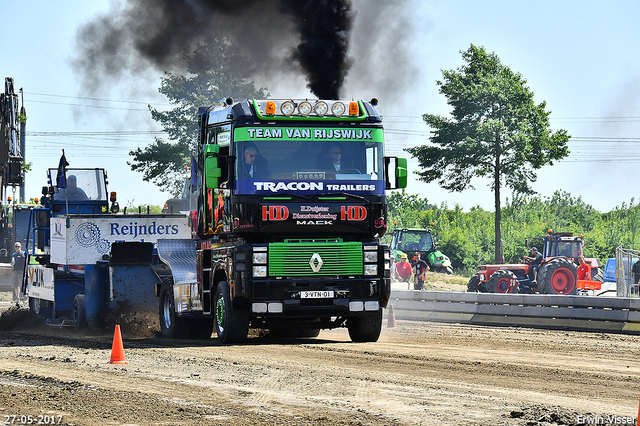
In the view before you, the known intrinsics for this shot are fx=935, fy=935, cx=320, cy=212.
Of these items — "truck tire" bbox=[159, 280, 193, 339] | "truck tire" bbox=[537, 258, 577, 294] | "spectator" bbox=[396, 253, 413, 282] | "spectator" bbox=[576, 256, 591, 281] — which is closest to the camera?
"truck tire" bbox=[159, 280, 193, 339]

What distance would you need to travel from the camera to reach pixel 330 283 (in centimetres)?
1347

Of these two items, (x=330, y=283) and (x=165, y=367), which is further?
(x=330, y=283)

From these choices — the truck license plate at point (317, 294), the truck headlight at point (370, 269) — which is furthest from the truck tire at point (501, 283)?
the truck license plate at point (317, 294)

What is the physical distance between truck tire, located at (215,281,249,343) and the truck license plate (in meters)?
1.01

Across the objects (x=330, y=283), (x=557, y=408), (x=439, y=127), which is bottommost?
(x=557, y=408)

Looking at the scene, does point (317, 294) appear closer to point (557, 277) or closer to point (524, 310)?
point (524, 310)

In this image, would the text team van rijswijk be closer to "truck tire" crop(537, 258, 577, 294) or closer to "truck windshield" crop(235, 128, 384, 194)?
"truck windshield" crop(235, 128, 384, 194)

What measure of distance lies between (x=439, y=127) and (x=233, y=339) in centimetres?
2732

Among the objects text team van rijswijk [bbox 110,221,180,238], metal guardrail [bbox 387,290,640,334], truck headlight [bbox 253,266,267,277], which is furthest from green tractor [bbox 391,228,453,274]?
truck headlight [bbox 253,266,267,277]

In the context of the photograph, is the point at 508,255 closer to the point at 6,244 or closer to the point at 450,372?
the point at 6,244

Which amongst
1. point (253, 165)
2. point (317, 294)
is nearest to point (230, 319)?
point (317, 294)

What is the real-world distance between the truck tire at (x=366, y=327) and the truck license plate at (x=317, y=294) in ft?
3.62

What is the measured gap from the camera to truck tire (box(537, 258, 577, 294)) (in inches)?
1110

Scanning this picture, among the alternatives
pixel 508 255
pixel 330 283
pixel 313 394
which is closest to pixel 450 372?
pixel 313 394
